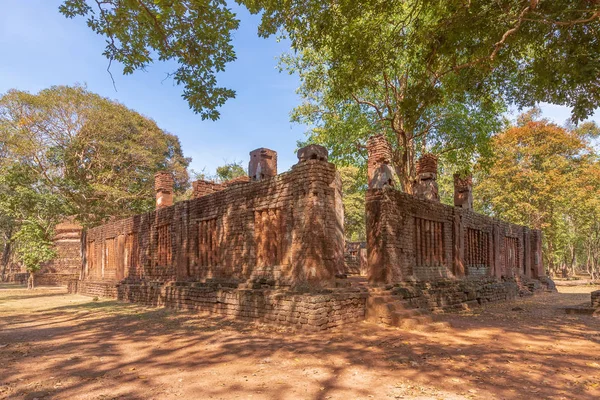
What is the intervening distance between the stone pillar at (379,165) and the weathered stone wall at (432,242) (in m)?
1.10

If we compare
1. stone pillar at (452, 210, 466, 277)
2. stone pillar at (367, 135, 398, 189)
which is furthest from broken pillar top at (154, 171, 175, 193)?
stone pillar at (452, 210, 466, 277)

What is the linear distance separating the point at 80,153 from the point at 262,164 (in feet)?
54.0

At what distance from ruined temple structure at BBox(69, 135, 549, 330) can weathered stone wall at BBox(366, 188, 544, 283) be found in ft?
0.12

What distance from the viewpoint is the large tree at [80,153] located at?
21547 millimetres

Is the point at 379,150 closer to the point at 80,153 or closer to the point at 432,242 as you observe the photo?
the point at 432,242

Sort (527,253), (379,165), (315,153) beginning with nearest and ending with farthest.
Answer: (315,153) < (379,165) < (527,253)

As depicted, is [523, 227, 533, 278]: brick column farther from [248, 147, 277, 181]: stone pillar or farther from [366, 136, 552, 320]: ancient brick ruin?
[248, 147, 277, 181]: stone pillar

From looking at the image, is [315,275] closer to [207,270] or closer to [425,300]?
[425,300]

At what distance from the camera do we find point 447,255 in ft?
41.8

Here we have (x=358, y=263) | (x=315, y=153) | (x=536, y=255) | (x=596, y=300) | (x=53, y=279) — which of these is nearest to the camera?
(x=315, y=153)

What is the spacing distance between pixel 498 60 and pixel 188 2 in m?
6.92

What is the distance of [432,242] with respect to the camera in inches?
477

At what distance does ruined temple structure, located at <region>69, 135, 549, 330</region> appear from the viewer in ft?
28.2

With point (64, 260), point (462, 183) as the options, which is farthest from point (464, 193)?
point (64, 260)
